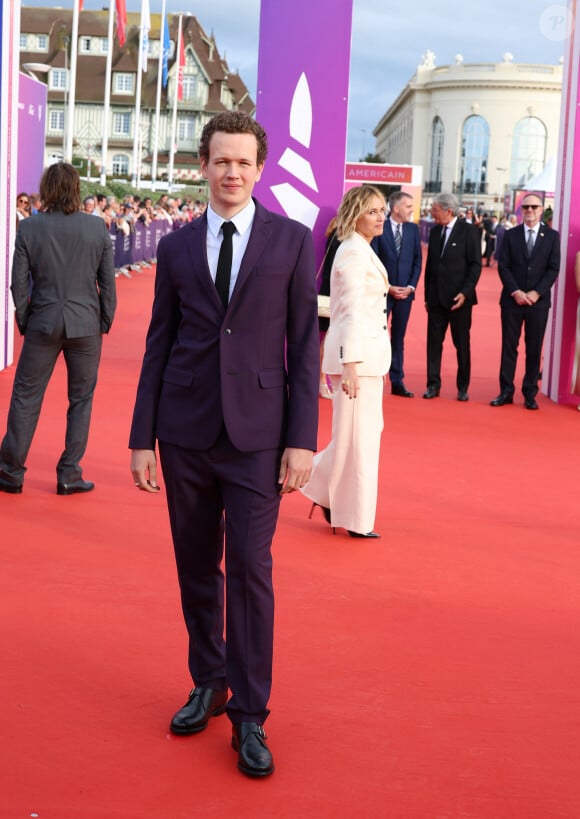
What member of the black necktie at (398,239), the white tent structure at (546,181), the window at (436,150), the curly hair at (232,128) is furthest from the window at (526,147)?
the curly hair at (232,128)

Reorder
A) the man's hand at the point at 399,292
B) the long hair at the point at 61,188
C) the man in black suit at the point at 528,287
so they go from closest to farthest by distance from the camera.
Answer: the long hair at the point at 61,188 < the man in black suit at the point at 528,287 < the man's hand at the point at 399,292

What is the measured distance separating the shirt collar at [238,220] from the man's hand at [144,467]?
74cm

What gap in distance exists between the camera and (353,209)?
629cm

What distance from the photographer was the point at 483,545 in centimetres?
666

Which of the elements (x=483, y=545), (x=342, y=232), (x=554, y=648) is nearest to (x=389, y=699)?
(x=554, y=648)

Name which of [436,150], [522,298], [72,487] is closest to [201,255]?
[72,487]

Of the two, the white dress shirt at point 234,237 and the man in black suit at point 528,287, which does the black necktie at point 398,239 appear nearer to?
the man in black suit at point 528,287

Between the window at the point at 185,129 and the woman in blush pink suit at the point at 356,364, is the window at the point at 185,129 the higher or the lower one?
the higher one

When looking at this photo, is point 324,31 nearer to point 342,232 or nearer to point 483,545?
point 342,232

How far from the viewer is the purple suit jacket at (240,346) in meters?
3.67

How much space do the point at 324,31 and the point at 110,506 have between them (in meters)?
5.99

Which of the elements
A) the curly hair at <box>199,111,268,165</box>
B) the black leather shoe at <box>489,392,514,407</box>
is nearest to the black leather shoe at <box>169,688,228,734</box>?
the curly hair at <box>199,111,268,165</box>

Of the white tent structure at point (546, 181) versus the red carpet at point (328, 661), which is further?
the white tent structure at point (546, 181)

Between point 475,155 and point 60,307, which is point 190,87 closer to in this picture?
point 475,155
